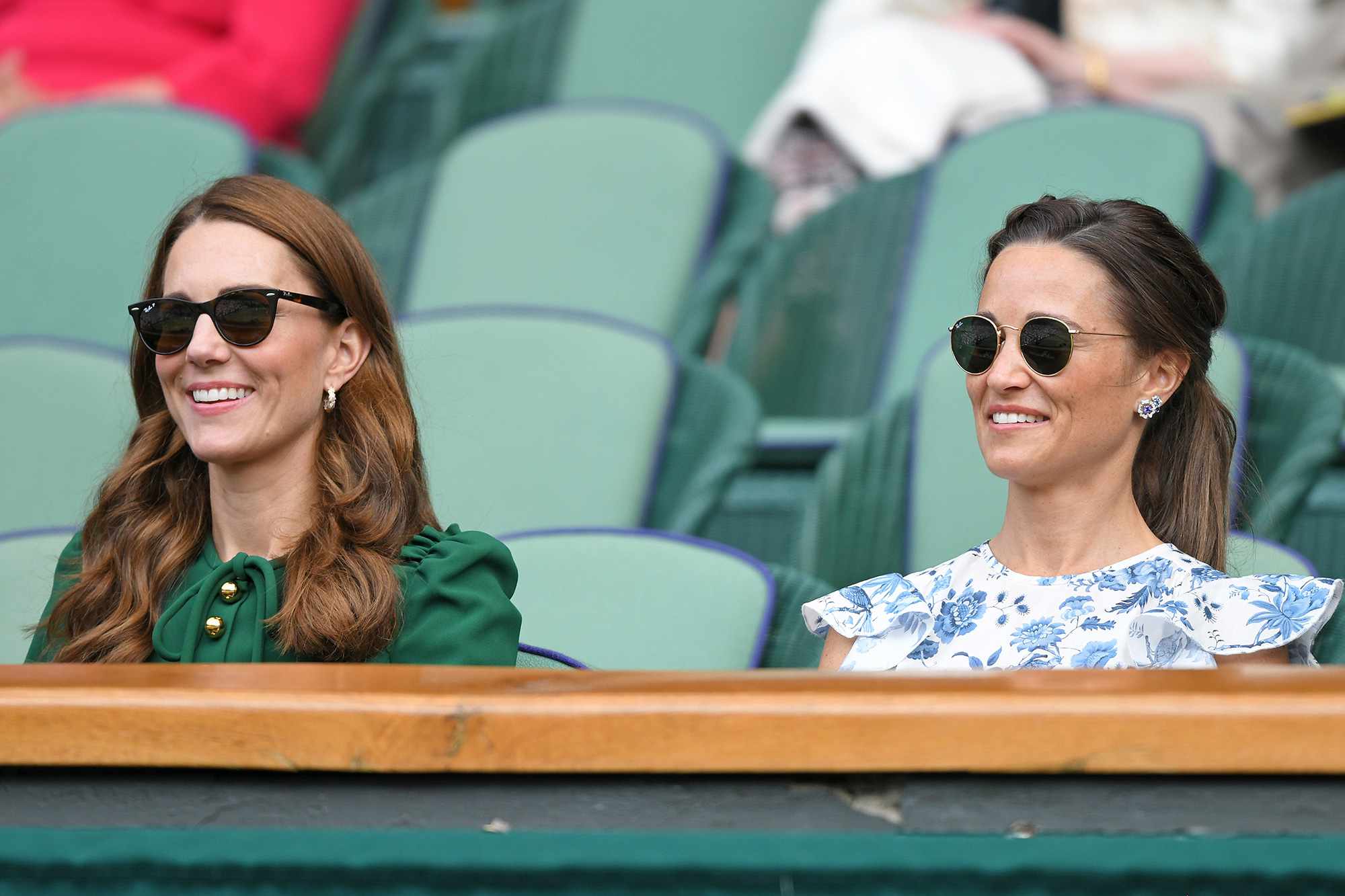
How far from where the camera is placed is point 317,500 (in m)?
1.60

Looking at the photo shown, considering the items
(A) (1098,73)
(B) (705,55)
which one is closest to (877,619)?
(A) (1098,73)

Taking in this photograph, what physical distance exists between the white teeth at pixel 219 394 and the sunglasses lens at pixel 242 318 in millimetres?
46

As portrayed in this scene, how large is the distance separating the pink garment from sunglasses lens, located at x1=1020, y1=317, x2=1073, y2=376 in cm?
276

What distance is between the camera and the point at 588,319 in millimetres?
2453

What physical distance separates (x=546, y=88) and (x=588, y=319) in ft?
5.90

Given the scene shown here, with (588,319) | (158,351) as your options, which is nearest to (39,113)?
(588,319)

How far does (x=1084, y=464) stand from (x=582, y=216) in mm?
1785

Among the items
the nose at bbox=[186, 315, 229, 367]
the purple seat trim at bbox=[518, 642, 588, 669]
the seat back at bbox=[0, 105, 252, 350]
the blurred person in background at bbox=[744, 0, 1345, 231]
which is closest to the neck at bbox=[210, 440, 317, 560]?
the nose at bbox=[186, 315, 229, 367]

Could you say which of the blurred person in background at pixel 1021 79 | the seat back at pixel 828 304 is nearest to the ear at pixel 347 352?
the seat back at pixel 828 304

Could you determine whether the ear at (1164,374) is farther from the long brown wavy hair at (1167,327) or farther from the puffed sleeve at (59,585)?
the puffed sleeve at (59,585)

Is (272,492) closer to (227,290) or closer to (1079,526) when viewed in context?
(227,290)

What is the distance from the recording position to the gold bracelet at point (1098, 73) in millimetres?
3570

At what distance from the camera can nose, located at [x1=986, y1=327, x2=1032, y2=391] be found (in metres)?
1.48

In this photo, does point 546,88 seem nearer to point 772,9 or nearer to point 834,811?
point 772,9
